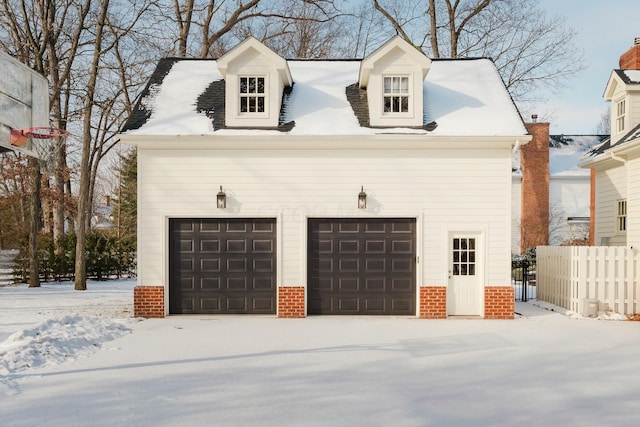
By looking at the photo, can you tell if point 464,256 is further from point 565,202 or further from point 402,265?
point 565,202

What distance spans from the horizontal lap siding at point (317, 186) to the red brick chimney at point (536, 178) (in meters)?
18.8

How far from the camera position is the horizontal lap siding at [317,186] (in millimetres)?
11938

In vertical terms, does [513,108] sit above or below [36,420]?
above

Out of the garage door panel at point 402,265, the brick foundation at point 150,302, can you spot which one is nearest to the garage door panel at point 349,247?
the garage door panel at point 402,265

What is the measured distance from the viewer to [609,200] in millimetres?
16672

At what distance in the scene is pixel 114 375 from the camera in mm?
6875

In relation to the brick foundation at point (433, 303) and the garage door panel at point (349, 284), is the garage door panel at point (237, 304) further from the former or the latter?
the brick foundation at point (433, 303)

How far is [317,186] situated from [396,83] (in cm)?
320

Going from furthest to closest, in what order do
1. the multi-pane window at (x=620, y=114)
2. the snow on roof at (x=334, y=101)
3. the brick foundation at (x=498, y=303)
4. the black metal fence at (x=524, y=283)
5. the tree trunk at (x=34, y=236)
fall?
the tree trunk at (x=34, y=236) < the multi-pane window at (x=620, y=114) < the black metal fence at (x=524, y=283) < the snow on roof at (x=334, y=101) < the brick foundation at (x=498, y=303)

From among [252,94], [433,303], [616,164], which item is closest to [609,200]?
[616,164]

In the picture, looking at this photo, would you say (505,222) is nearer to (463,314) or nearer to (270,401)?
(463,314)

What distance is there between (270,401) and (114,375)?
2.37m

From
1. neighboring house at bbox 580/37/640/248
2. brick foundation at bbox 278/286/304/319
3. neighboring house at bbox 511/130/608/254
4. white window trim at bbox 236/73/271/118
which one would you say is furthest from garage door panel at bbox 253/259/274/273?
neighboring house at bbox 511/130/608/254

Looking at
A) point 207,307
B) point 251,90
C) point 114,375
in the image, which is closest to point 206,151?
point 251,90
